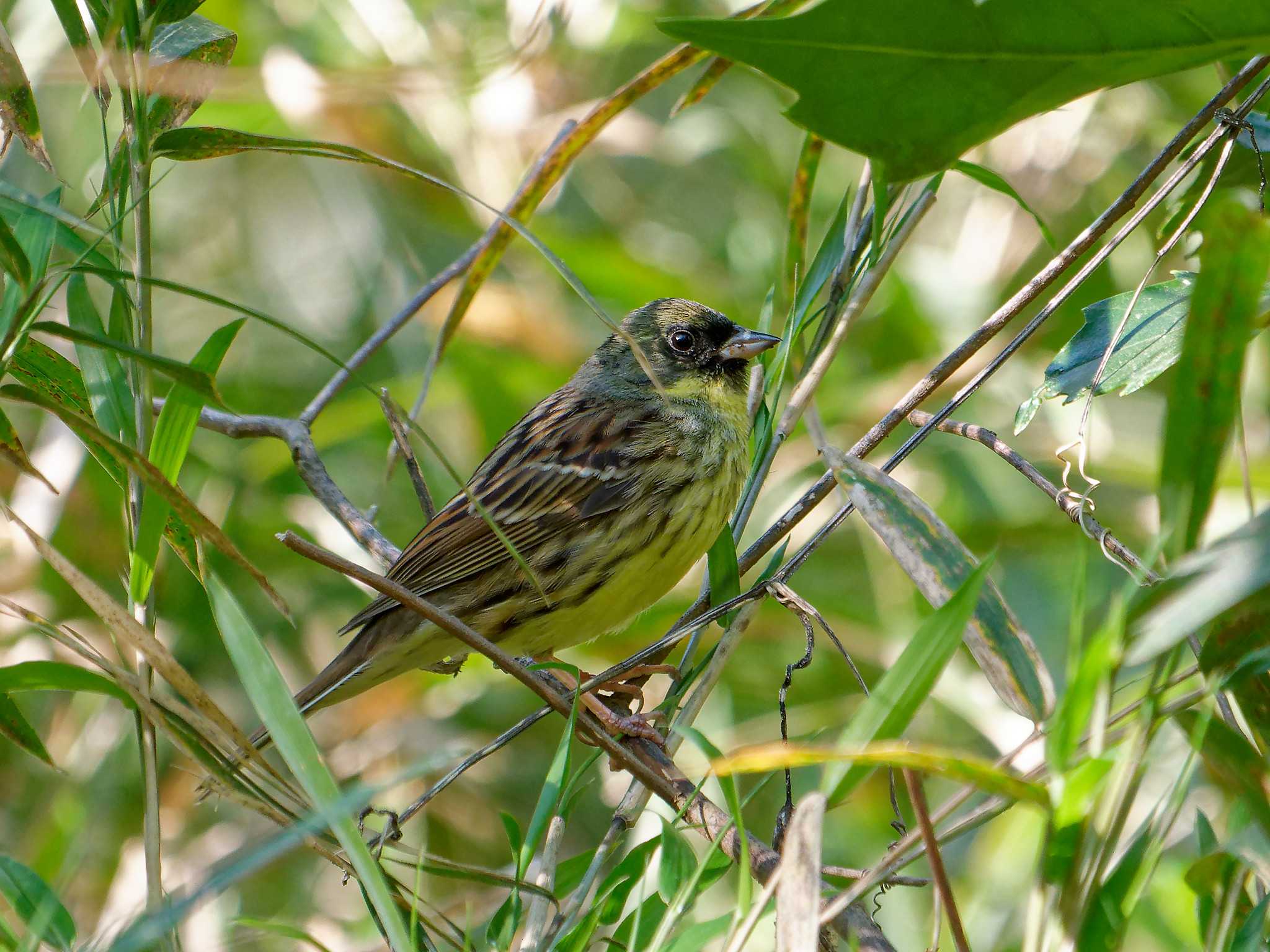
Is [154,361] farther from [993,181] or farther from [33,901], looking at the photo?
[993,181]

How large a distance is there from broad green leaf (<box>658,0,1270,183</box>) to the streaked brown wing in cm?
156

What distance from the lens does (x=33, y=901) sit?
1314 mm

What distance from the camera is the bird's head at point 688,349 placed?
2988mm

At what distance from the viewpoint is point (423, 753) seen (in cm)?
331

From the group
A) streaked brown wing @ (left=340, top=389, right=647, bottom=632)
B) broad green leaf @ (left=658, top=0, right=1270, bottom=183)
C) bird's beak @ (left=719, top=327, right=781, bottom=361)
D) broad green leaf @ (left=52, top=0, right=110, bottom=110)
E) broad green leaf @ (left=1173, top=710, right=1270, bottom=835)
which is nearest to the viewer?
broad green leaf @ (left=1173, top=710, right=1270, bottom=835)

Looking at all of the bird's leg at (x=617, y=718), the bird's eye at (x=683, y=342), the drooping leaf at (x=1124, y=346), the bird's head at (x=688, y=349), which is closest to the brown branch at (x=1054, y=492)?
the drooping leaf at (x=1124, y=346)

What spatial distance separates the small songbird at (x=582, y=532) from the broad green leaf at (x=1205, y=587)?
63.0 inches

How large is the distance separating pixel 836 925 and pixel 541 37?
2.82 meters

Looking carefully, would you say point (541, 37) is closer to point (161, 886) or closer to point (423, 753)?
point (423, 753)

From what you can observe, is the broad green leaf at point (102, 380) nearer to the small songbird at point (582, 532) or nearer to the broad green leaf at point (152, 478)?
the broad green leaf at point (152, 478)

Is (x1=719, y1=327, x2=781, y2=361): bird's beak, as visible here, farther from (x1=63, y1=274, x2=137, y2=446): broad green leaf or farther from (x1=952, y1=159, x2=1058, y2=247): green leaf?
(x1=63, y1=274, x2=137, y2=446): broad green leaf

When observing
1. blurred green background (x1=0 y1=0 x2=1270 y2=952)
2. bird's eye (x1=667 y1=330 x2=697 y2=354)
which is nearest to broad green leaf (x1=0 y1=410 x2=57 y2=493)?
blurred green background (x1=0 y1=0 x2=1270 y2=952)

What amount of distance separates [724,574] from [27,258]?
3.23 ft

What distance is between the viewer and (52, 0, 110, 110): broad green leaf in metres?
1.41
